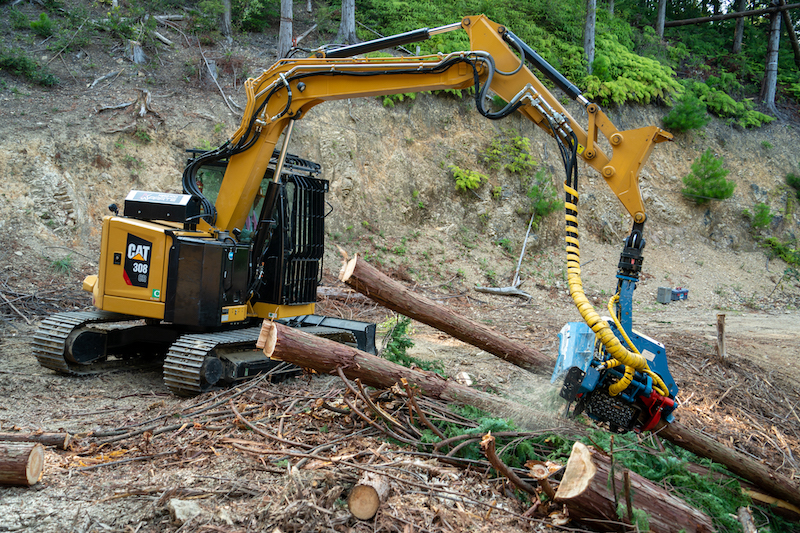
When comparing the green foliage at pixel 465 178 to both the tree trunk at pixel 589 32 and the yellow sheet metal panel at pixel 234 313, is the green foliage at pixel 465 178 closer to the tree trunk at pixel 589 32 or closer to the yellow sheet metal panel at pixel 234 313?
the tree trunk at pixel 589 32

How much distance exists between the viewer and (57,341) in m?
5.88

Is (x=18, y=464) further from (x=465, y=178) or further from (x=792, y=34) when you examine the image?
(x=792, y=34)

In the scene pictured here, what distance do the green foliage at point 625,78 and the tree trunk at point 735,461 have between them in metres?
14.1

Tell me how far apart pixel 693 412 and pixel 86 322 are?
22.1 ft

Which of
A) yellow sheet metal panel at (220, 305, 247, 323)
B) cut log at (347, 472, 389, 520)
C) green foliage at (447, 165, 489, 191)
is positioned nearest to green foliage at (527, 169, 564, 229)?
green foliage at (447, 165, 489, 191)

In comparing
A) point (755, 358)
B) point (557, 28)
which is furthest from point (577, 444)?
point (557, 28)

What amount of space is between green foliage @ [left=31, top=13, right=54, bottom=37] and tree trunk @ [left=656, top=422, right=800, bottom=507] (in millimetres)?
14180

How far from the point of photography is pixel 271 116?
6098mm

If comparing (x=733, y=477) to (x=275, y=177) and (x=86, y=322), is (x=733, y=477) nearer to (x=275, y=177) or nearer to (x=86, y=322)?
(x=275, y=177)

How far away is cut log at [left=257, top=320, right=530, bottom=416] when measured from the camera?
408 cm

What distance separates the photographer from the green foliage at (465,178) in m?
14.7

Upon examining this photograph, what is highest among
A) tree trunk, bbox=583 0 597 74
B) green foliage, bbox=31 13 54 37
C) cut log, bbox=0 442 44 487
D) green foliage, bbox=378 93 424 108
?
tree trunk, bbox=583 0 597 74

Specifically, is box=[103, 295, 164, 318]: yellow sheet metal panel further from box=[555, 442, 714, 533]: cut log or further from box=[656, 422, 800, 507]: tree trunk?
box=[656, 422, 800, 507]: tree trunk

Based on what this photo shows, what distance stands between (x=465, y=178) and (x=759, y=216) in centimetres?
1011
